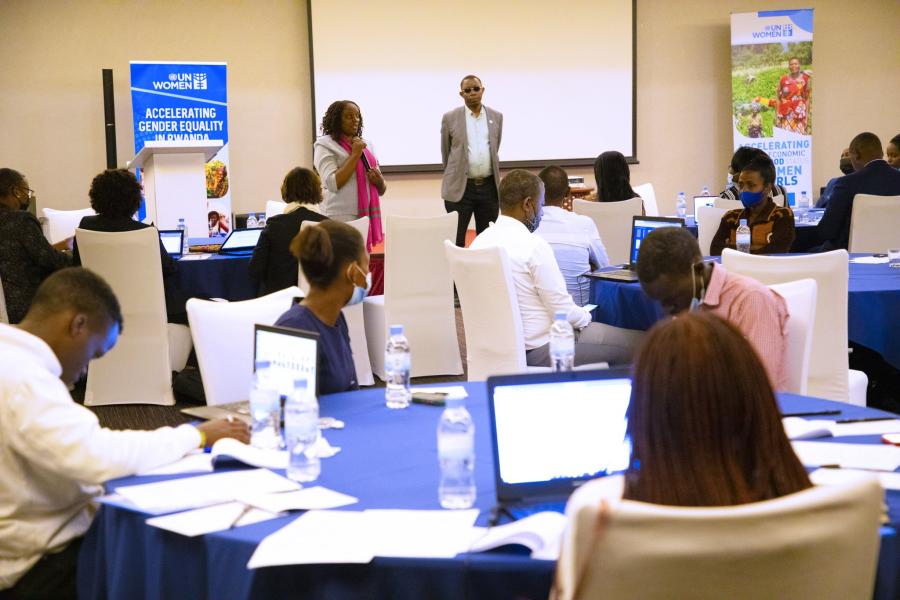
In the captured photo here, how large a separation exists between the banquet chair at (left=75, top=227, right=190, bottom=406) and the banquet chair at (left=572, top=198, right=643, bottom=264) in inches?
115

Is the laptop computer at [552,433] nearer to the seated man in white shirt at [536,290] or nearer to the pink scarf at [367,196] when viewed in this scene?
the seated man in white shirt at [536,290]

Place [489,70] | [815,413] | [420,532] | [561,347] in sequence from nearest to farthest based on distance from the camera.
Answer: [420,532], [815,413], [561,347], [489,70]

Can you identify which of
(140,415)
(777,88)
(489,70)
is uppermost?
(489,70)

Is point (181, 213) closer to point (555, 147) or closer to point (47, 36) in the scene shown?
point (47, 36)

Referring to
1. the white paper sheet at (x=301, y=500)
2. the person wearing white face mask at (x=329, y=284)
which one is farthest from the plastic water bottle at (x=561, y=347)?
the white paper sheet at (x=301, y=500)

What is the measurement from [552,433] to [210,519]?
27.1 inches

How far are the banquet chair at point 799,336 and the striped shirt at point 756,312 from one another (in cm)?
6

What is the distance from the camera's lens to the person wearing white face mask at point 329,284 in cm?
322

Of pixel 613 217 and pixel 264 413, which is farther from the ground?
pixel 613 217

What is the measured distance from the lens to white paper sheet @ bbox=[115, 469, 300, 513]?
2188mm

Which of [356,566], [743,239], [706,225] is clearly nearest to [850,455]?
[356,566]

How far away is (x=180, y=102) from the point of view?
9781mm

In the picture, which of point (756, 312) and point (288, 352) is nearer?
point (288, 352)

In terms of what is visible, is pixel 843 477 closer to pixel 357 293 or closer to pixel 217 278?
pixel 357 293
